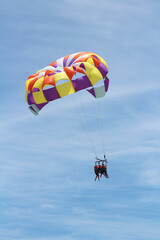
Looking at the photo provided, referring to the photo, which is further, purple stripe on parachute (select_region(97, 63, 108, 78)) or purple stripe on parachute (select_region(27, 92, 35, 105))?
purple stripe on parachute (select_region(97, 63, 108, 78))

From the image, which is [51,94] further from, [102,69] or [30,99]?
[102,69]

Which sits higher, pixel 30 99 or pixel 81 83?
pixel 81 83

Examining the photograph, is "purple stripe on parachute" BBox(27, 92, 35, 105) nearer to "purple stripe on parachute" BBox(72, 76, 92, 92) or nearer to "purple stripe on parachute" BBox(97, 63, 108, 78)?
"purple stripe on parachute" BBox(72, 76, 92, 92)

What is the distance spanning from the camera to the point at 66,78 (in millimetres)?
39156

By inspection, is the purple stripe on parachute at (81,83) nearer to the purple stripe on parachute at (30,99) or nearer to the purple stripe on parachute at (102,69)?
the purple stripe on parachute at (102,69)

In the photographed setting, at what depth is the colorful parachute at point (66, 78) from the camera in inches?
1550

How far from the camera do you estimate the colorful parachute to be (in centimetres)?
3938

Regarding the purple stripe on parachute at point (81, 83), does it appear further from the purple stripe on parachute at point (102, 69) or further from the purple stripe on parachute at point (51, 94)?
the purple stripe on parachute at point (102, 69)

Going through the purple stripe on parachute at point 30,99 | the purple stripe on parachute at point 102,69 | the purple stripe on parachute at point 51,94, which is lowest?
the purple stripe on parachute at point 51,94

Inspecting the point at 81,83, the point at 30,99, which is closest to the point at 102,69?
the point at 81,83

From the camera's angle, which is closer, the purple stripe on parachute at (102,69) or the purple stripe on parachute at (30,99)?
the purple stripe on parachute at (30,99)

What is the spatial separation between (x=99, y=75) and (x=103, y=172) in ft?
27.1

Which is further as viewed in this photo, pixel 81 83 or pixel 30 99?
→ pixel 30 99

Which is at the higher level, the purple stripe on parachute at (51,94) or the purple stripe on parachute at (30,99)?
the purple stripe on parachute at (30,99)
